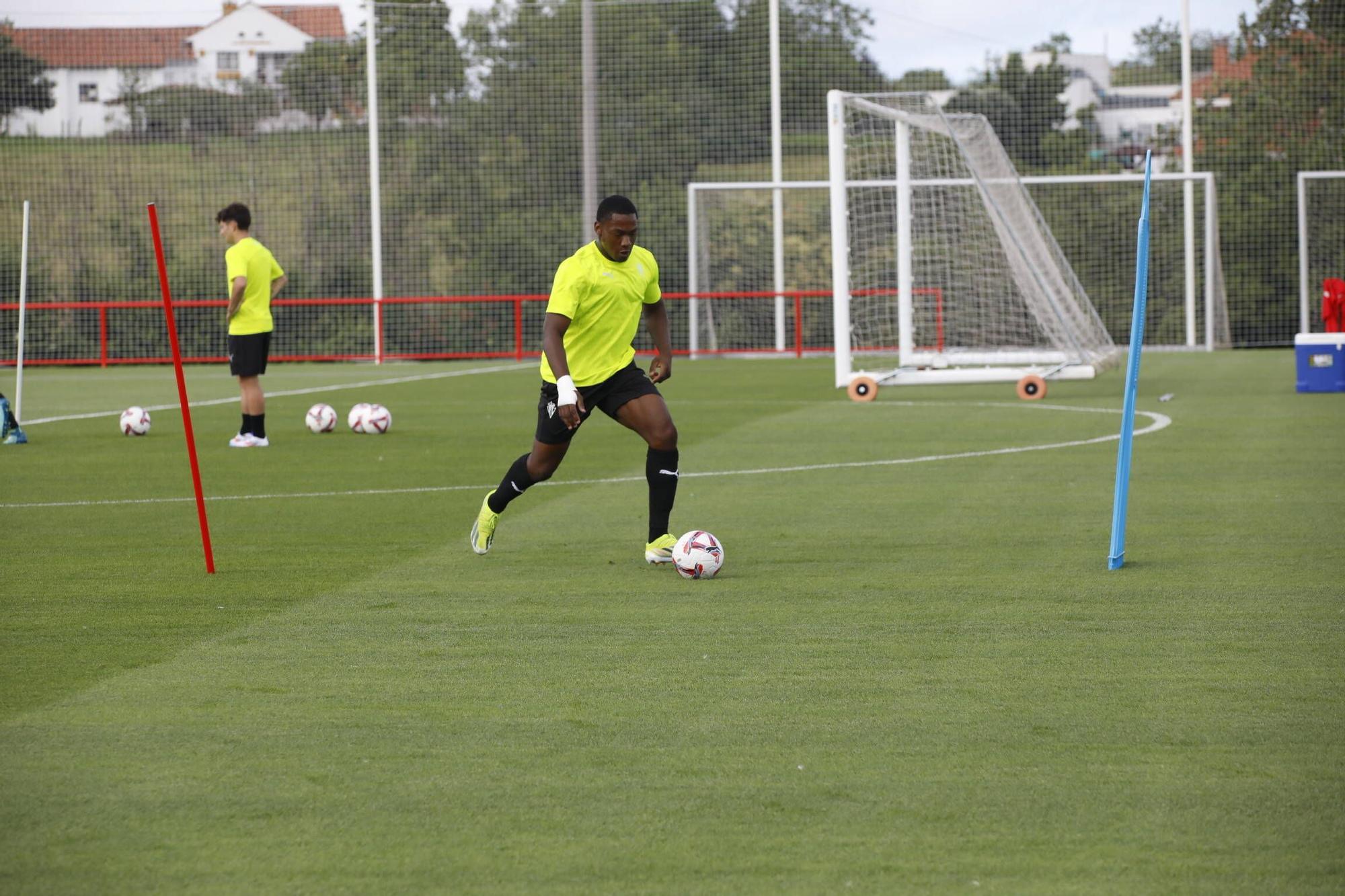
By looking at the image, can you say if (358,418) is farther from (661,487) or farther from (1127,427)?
(1127,427)

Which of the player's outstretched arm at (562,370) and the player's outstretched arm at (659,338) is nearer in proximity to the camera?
the player's outstretched arm at (562,370)

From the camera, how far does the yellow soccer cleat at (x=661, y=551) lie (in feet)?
27.4

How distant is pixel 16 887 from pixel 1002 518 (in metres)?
6.70

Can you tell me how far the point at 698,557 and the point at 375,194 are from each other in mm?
26623

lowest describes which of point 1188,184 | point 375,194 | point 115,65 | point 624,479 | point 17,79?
point 624,479

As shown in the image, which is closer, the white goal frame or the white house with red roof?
the white goal frame

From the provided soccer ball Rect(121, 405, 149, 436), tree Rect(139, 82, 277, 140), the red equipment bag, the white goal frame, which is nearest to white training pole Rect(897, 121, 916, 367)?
the red equipment bag

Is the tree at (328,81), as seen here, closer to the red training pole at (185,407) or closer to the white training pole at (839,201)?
the white training pole at (839,201)

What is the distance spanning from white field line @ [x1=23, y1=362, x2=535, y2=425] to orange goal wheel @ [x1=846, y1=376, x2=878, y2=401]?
7.30m

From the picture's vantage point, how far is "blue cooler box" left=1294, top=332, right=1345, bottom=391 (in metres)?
19.2

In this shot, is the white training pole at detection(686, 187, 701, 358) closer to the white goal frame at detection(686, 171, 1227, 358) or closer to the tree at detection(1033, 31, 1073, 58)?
the white goal frame at detection(686, 171, 1227, 358)

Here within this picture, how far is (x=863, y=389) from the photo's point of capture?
19562 mm

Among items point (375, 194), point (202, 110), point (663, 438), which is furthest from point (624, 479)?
point (202, 110)

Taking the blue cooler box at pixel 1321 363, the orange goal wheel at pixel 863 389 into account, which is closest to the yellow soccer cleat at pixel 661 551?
the orange goal wheel at pixel 863 389
